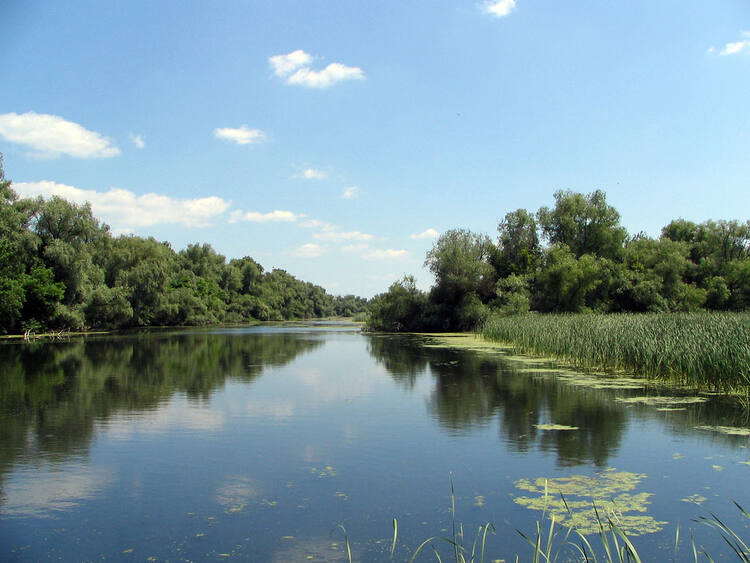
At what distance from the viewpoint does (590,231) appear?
52625 millimetres

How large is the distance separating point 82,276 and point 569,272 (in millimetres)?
36294

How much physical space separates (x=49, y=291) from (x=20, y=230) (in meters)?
4.94

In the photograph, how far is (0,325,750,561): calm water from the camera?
5.52 m

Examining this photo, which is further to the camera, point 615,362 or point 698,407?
point 615,362

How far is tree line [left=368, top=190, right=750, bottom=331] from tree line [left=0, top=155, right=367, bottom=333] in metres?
21.4

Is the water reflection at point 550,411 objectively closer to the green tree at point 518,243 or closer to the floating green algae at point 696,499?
the floating green algae at point 696,499

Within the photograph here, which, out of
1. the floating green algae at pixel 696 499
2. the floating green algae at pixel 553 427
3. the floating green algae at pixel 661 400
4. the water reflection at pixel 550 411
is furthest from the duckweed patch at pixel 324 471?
the floating green algae at pixel 661 400

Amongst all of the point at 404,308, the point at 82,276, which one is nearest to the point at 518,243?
the point at 404,308

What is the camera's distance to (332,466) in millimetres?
7910

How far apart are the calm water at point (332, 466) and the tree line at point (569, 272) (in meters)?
29.0

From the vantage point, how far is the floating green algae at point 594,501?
5.64m

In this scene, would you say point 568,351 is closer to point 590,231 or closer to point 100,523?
point 100,523

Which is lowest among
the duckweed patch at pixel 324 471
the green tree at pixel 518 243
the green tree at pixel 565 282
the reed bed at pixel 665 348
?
the duckweed patch at pixel 324 471

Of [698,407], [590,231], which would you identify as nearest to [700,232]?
[590,231]
